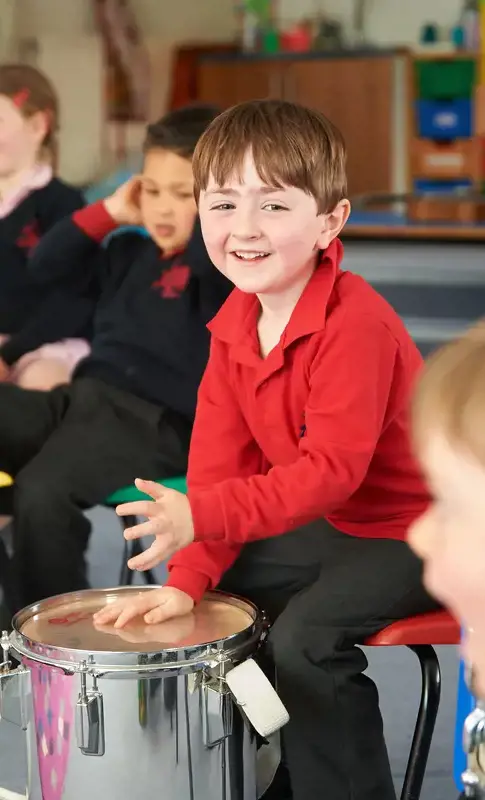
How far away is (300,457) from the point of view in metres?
1.33

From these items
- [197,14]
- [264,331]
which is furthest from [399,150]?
[264,331]

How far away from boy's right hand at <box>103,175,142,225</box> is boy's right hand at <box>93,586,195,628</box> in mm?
871

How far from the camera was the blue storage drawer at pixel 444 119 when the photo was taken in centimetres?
655

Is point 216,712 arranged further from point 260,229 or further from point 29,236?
point 29,236

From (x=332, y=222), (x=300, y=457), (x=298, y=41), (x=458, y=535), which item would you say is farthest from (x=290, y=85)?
(x=458, y=535)

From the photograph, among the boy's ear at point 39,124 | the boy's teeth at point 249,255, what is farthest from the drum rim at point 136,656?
the boy's ear at point 39,124

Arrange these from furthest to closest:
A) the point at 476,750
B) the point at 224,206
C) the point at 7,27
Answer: the point at 7,27
the point at 224,206
the point at 476,750

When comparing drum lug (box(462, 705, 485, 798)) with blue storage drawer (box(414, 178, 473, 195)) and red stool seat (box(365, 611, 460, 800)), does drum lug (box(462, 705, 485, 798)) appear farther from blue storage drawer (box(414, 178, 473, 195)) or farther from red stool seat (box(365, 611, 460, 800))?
blue storage drawer (box(414, 178, 473, 195))

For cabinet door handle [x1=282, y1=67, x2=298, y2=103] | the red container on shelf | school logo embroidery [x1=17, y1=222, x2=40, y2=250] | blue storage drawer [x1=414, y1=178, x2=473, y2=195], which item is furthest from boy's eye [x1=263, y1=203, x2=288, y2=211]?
the red container on shelf

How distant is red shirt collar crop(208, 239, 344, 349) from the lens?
1.35 meters

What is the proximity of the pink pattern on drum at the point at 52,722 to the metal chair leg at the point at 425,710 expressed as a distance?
0.41 m

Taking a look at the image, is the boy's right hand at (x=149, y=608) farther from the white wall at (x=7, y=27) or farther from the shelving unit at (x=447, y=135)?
the white wall at (x=7, y=27)

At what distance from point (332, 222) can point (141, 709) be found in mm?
633

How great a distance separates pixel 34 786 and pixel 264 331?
61 centimetres
